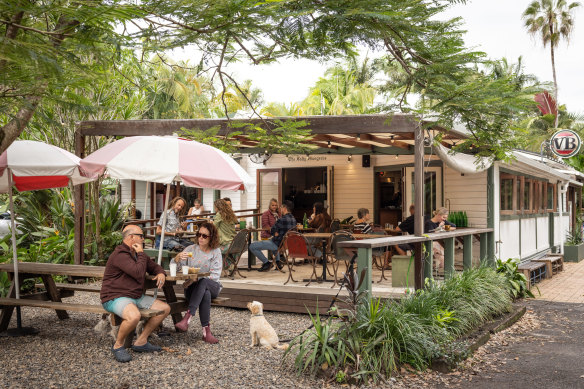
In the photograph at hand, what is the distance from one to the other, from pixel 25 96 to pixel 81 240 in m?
5.92

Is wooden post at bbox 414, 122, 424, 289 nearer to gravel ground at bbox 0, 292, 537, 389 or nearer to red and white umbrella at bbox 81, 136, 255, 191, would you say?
gravel ground at bbox 0, 292, 537, 389

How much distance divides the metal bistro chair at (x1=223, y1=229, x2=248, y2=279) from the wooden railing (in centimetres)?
250

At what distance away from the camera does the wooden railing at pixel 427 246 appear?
615 cm

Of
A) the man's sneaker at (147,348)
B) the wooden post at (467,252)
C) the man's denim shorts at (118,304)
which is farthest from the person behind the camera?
the wooden post at (467,252)

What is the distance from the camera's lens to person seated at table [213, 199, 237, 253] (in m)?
9.07

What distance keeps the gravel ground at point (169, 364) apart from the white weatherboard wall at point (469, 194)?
4.44m

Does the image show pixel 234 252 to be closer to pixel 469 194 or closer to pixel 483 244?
pixel 483 244

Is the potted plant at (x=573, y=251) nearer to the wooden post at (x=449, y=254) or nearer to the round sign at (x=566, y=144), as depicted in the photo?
the round sign at (x=566, y=144)

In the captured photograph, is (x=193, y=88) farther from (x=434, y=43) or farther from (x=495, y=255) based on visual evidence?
(x=434, y=43)

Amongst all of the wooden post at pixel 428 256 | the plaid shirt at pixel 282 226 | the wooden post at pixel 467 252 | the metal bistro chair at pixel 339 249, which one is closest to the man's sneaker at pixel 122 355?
the metal bistro chair at pixel 339 249

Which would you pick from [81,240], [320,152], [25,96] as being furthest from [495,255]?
[25,96]

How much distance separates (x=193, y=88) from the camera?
3444 cm

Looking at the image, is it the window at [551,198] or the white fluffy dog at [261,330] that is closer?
the white fluffy dog at [261,330]

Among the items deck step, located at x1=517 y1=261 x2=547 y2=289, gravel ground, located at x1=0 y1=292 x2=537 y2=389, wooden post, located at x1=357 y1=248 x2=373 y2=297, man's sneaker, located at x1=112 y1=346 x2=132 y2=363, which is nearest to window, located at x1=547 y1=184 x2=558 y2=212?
deck step, located at x1=517 y1=261 x2=547 y2=289
